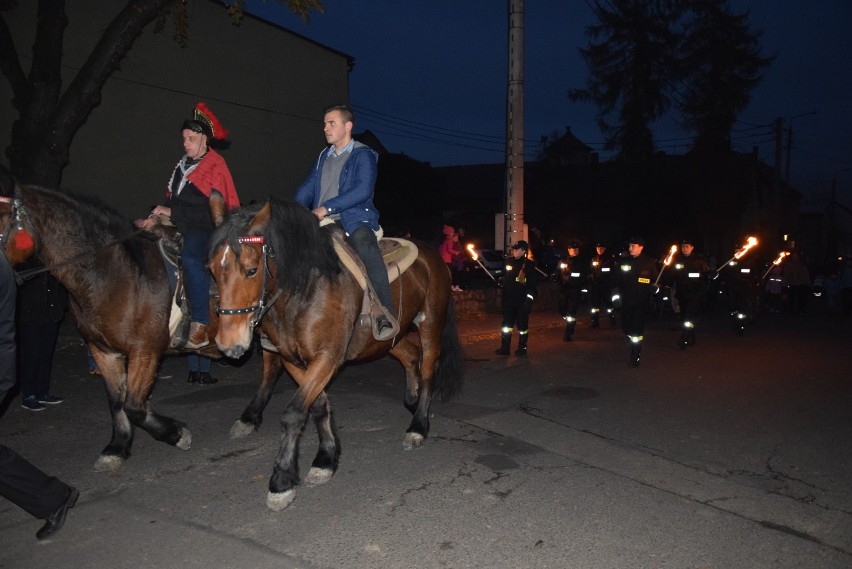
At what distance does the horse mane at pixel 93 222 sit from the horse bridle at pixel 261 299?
150cm

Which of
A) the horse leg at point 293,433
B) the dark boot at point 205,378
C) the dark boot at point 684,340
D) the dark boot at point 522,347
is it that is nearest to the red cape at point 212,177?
the horse leg at point 293,433

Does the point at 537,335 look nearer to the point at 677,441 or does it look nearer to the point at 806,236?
the point at 677,441

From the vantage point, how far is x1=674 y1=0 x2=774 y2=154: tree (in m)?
34.1

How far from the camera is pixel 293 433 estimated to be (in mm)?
4594

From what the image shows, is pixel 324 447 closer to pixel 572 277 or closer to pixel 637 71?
pixel 572 277

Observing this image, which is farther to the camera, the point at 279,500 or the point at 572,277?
the point at 572,277

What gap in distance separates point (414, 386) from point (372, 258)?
1860mm

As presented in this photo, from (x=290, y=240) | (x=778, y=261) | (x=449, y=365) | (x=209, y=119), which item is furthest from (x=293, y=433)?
(x=778, y=261)

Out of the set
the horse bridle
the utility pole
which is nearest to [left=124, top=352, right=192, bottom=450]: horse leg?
the horse bridle

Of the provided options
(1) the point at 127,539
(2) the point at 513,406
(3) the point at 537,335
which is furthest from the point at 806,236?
(1) the point at 127,539

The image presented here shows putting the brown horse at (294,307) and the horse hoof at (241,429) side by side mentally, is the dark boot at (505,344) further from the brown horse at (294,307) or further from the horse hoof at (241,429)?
the horse hoof at (241,429)

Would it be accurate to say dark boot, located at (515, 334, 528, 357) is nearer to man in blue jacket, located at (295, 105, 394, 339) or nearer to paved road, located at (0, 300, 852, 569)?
paved road, located at (0, 300, 852, 569)

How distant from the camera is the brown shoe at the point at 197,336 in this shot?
5531 millimetres

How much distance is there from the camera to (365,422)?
21.9 feet
